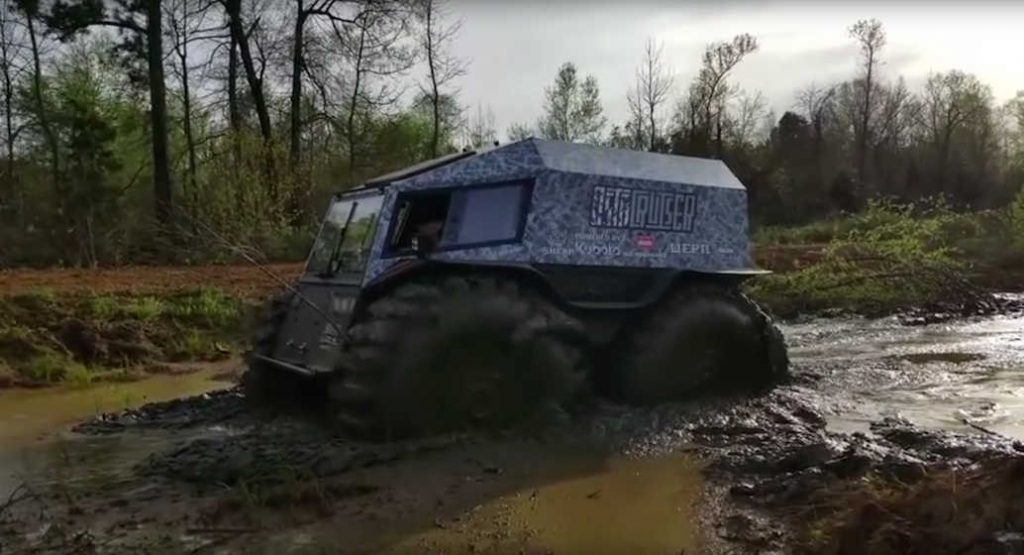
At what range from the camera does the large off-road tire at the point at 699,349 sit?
866cm

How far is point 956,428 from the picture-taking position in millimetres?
8617

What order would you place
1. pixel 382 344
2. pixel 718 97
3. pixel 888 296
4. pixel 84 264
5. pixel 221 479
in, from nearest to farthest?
1. pixel 221 479
2. pixel 382 344
3. pixel 888 296
4. pixel 84 264
5. pixel 718 97

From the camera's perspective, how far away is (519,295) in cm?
793

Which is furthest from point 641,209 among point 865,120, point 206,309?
point 865,120

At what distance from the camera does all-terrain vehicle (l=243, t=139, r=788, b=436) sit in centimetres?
734

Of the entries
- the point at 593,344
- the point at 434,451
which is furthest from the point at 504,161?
the point at 434,451

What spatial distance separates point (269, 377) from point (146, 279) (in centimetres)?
907

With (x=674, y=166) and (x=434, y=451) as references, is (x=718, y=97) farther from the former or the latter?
(x=434, y=451)

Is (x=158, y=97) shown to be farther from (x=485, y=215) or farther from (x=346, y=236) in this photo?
(x=485, y=215)

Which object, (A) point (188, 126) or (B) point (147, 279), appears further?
(A) point (188, 126)

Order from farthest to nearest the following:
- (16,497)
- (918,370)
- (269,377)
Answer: (918,370) < (269,377) < (16,497)

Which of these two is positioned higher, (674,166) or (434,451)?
(674,166)

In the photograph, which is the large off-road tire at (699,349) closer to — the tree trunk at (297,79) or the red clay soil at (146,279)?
the red clay soil at (146,279)

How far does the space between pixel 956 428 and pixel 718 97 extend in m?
34.9
